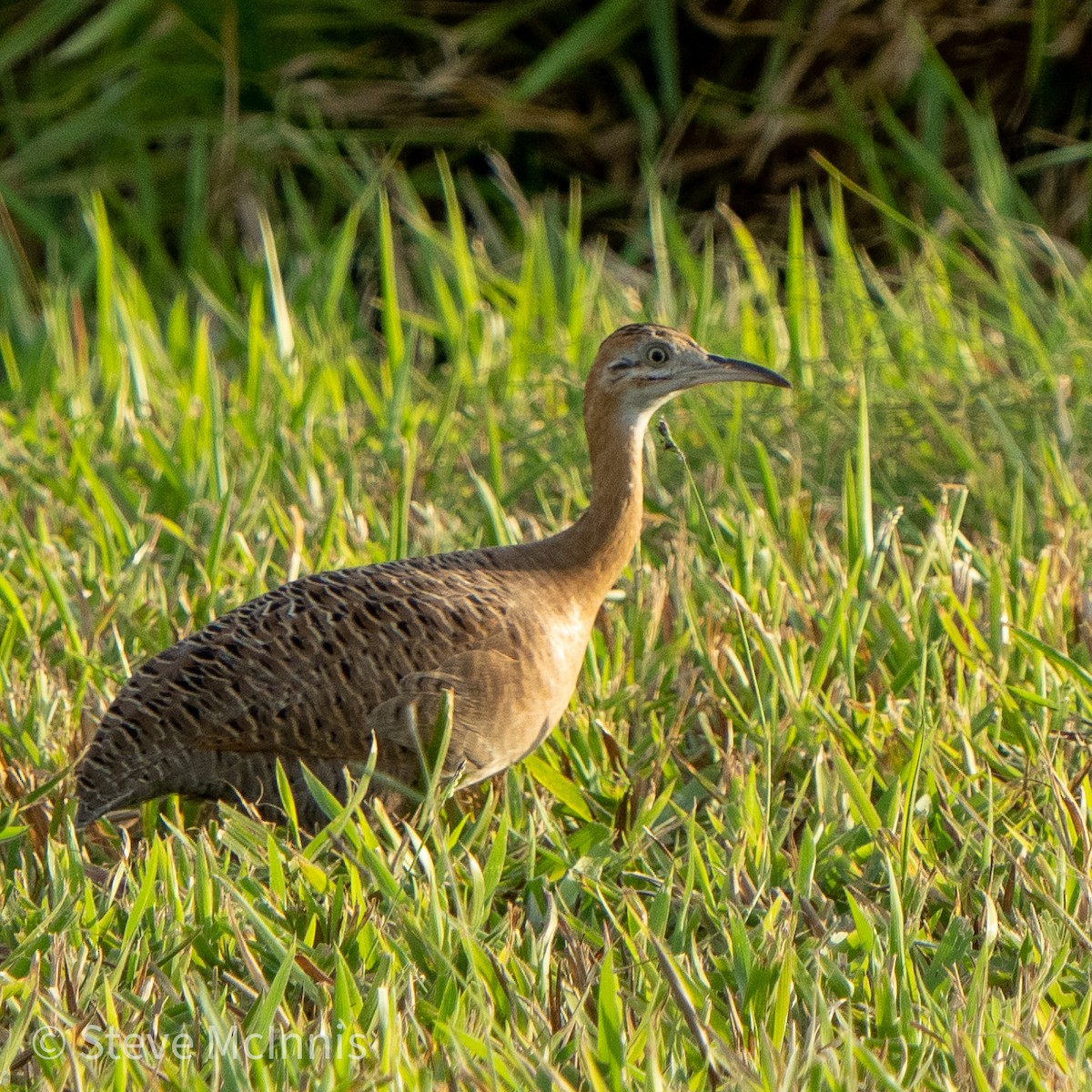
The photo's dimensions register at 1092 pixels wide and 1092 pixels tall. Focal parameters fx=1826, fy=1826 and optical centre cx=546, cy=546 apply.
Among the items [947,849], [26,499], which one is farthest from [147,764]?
[26,499]

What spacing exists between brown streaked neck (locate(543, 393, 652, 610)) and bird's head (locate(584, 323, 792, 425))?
2cm

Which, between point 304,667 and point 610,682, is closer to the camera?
point 304,667

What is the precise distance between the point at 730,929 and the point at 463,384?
249cm

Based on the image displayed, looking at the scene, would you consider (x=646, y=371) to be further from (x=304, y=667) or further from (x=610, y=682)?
(x=304, y=667)

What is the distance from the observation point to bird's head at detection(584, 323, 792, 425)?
3094mm

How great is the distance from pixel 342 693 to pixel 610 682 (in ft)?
1.86

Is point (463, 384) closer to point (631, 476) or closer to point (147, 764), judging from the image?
point (631, 476)

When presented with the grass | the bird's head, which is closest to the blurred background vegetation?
the grass

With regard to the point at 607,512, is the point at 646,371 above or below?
above

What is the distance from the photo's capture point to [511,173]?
5.77 meters

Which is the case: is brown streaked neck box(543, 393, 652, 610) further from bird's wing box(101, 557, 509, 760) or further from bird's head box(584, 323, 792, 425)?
bird's wing box(101, 557, 509, 760)

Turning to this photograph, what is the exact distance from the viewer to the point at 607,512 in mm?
3049

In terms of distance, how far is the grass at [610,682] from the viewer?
208cm

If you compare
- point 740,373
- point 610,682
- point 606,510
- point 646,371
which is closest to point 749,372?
point 740,373
